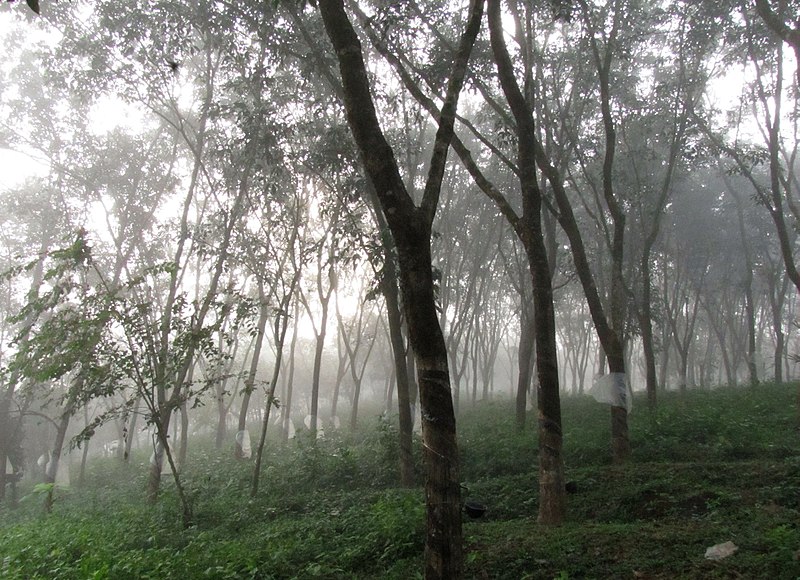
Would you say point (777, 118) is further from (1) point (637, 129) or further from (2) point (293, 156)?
(2) point (293, 156)

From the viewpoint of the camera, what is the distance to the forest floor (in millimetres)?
5078

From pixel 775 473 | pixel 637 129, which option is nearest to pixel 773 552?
pixel 775 473

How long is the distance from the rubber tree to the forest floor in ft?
5.21

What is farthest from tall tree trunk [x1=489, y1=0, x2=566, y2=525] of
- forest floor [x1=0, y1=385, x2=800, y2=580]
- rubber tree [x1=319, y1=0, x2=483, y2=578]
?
rubber tree [x1=319, y1=0, x2=483, y2=578]

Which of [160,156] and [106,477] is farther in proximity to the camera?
[106,477]

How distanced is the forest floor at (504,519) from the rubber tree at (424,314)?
5.21 ft

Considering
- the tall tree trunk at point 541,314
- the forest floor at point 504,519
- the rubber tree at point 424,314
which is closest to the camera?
the rubber tree at point 424,314

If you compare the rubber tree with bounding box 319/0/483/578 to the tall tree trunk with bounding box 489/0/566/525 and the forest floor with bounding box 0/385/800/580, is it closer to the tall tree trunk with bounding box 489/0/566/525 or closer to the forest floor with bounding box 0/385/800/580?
the forest floor with bounding box 0/385/800/580

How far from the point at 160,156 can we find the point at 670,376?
39.4 m

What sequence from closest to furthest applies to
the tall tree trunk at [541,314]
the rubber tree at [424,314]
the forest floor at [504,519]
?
1. the rubber tree at [424,314]
2. the forest floor at [504,519]
3. the tall tree trunk at [541,314]

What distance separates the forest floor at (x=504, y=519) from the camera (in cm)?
508

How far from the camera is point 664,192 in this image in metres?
12.8

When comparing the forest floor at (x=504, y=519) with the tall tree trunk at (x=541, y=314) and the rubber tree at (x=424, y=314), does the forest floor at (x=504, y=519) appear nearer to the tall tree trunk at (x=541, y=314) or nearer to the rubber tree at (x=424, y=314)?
the tall tree trunk at (x=541, y=314)

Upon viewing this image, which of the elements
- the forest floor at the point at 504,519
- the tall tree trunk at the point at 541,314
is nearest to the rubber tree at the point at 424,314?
the forest floor at the point at 504,519
